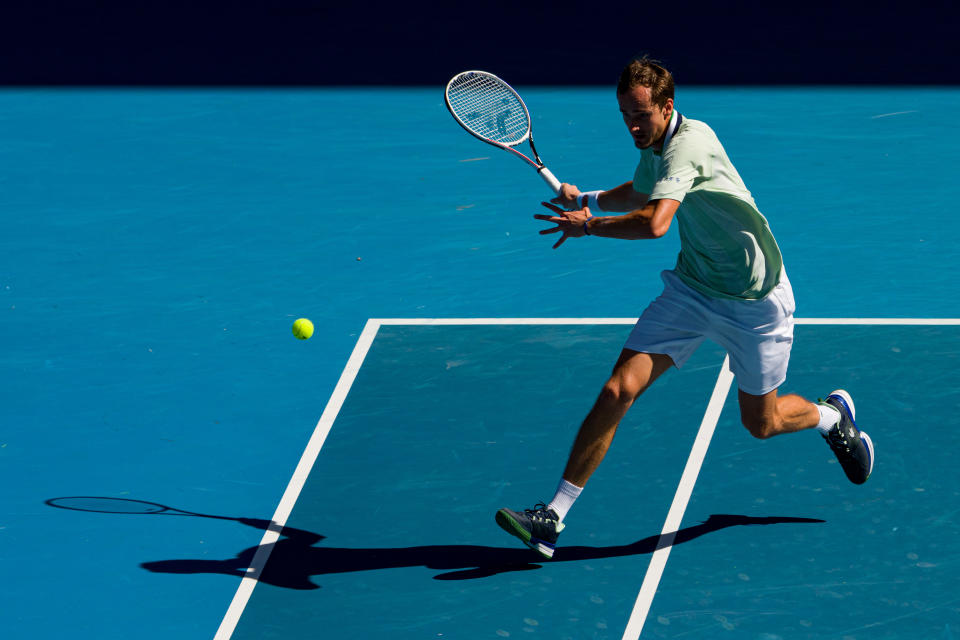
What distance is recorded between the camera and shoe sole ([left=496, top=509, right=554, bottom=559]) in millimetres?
6242

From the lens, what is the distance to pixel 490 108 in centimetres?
772

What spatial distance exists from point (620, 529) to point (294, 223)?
4863 mm

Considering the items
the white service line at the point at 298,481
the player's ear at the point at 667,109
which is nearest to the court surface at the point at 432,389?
the white service line at the point at 298,481

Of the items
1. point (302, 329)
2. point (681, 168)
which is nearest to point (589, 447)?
point (681, 168)

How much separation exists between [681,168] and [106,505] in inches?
125

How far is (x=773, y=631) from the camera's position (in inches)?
232

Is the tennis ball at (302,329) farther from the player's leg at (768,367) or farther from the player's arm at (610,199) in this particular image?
the player's leg at (768,367)

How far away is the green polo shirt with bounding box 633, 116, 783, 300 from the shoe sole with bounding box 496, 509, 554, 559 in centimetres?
129

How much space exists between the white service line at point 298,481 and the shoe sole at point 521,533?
1094mm

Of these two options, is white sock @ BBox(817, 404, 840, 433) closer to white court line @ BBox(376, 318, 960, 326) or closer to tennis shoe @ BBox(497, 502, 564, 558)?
tennis shoe @ BBox(497, 502, 564, 558)
